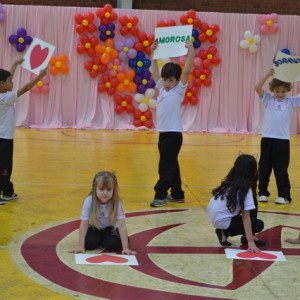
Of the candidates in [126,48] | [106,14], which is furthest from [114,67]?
[106,14]

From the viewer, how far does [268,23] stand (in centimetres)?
1577

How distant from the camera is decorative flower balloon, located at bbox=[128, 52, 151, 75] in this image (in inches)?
614

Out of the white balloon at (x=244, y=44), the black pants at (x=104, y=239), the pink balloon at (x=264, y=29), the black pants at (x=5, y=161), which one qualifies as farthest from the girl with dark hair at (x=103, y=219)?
the pink balloon at (x=264, y=29)

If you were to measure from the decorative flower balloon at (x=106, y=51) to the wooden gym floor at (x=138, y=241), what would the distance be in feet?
18.5

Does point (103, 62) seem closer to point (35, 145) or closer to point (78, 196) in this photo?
point (35, 145)

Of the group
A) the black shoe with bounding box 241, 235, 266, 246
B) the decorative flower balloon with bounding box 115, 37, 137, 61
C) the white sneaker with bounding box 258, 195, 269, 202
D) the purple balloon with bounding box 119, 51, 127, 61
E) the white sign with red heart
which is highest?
the decorative flower balloon with bounding box 115, 37, 137, 61

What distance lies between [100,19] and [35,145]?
4858 millimetres

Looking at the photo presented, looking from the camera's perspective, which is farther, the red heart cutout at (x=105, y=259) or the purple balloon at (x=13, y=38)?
the purple balloon at (x=13, y=38)

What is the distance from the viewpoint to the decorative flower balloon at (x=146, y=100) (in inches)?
618

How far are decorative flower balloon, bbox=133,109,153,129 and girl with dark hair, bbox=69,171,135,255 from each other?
426 inches

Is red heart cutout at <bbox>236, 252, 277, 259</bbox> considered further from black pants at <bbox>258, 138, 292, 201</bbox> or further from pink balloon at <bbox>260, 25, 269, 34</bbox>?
pink balloon at <bbox>260, 25, 269, 34</bbox>

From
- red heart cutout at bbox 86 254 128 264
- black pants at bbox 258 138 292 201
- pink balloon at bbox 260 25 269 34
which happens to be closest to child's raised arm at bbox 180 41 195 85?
black pants at bbox 258 138 292 201

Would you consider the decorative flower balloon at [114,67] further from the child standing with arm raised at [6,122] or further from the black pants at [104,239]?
the black pants at [104,239]

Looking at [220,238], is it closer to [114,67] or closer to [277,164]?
[277,164]
